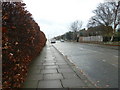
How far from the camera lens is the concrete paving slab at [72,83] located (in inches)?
166

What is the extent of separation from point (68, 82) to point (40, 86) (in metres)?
0.96

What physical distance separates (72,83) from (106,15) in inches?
1298

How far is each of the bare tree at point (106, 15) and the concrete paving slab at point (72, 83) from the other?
98.0ft

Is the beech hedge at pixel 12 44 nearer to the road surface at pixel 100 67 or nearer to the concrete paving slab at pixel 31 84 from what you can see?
the concrete paving slab at pixel 31 84

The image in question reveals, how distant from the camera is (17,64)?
3.13 m

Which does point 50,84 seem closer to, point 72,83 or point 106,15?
point 72,83

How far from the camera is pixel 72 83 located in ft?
14.4

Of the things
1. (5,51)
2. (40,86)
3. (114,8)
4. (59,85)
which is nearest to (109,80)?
(59,85)

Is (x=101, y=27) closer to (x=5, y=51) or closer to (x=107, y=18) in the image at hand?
(x=107, y=18)

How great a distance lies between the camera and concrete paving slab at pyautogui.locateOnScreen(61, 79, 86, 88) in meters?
4.22

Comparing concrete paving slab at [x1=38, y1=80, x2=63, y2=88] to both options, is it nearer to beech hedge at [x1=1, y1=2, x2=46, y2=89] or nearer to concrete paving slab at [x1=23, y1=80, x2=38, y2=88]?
concrete paving slab at [x1=23, y1=80, x2=38, y2=88]

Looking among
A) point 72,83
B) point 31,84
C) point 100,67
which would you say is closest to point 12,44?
point 31,84

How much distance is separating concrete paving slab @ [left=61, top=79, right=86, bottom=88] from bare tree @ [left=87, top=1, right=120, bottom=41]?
29.9 meters

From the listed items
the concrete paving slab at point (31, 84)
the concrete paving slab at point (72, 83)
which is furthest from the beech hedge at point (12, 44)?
the concrete paving slab at point (72, 83)
